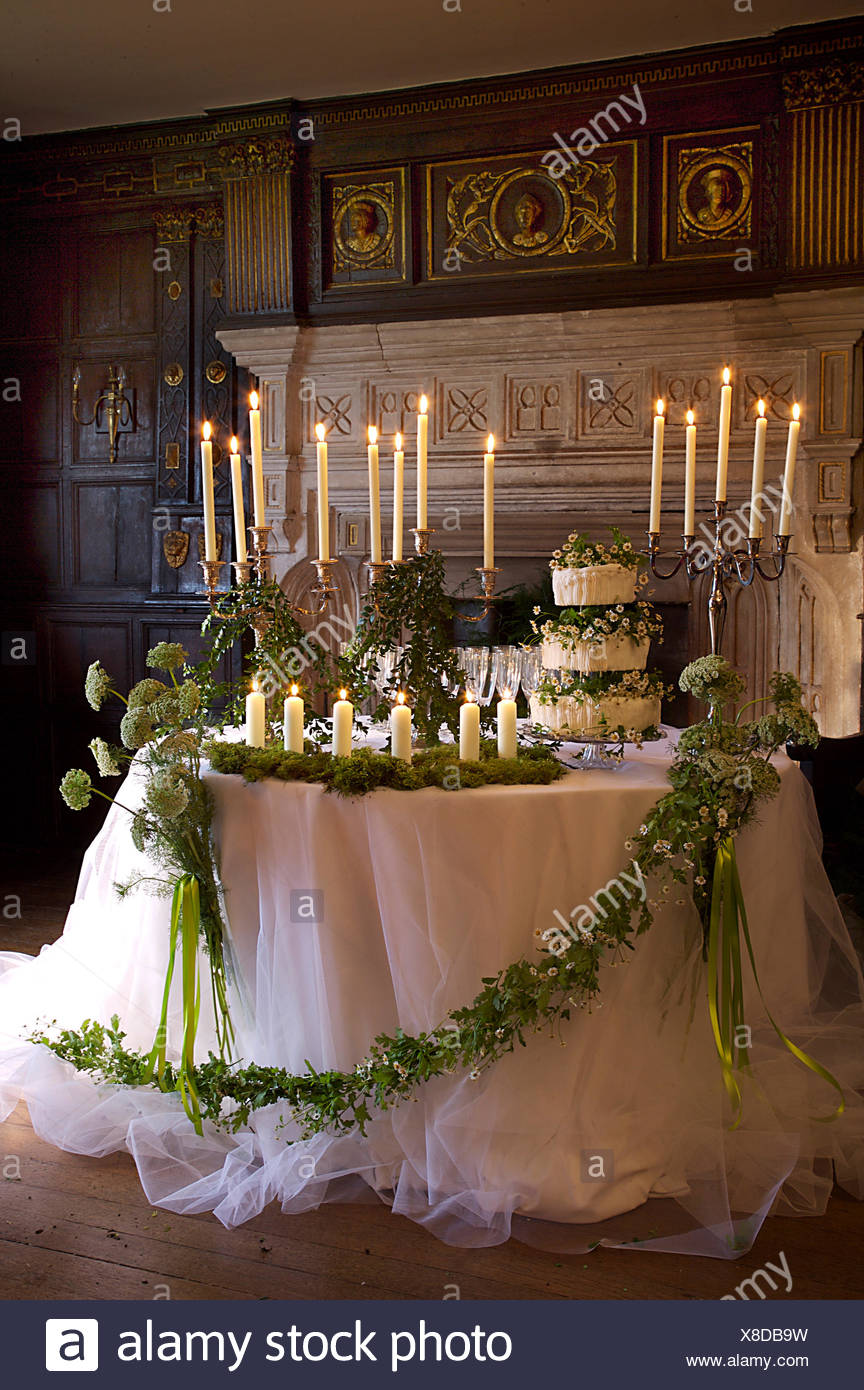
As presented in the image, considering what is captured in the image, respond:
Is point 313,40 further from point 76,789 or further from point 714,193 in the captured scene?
point 76,789

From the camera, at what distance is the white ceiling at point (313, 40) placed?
14.9ft

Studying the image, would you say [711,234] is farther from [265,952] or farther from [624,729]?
[265,952]

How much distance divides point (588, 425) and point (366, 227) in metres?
1.49

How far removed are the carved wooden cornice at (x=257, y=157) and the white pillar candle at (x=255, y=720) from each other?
344 centimetres

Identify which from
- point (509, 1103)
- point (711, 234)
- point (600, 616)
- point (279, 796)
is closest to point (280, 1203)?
point (509, 1103)

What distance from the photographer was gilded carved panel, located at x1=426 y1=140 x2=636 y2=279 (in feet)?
16.7

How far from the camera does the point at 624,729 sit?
3.00 m

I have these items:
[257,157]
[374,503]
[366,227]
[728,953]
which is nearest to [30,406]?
[257,157]

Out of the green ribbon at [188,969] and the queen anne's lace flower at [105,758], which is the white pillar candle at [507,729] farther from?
the queen anne's lace flower at [105,758]

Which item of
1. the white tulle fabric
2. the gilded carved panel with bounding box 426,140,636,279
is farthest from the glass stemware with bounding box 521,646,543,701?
the gilded carved panel with bounding box 426,140,636,279

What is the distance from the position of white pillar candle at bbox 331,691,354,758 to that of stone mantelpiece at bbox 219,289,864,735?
260 centimetres

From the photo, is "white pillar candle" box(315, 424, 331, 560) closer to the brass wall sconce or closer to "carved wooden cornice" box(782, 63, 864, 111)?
"carved wooden cornice" box(782, 63, 864, 111)

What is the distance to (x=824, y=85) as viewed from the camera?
15.4 feet

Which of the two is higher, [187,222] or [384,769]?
Result: [187,222]
